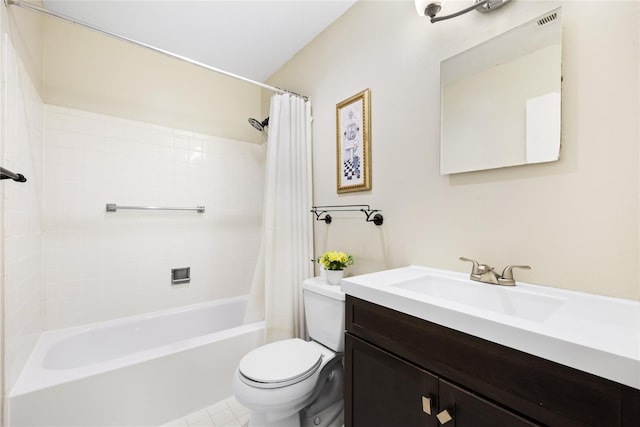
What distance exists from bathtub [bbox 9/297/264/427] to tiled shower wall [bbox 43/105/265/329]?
15 centimetres

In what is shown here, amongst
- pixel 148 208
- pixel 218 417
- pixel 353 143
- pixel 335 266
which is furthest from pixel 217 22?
pixel 218 417

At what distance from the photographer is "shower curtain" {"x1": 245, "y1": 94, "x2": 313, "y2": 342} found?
5.85 ft

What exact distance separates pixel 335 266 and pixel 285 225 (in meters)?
0.49

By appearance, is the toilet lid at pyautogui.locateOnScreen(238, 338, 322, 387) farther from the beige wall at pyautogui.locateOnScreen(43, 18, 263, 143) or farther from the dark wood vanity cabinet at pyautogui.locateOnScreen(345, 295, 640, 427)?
the beige wall at pyautogui.locateOnScreen(43, 18, 263, 143)

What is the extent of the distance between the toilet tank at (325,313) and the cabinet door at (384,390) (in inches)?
10.8

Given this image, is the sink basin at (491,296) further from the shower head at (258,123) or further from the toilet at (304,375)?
the shower head at (258,123)

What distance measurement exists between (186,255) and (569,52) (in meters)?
2.52

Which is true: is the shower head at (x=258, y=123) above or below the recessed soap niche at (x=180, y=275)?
above

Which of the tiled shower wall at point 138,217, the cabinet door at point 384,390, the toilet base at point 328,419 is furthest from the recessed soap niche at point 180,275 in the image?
the cabinet door at point 384,390

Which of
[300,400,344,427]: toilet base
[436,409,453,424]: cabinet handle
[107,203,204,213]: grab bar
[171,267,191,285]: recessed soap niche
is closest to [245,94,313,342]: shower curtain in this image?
[300,400,344,427]: toilet base

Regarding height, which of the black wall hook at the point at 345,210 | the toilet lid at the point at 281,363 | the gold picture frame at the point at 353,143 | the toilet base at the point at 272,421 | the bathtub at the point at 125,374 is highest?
the gold picture frame at the point at 353,143

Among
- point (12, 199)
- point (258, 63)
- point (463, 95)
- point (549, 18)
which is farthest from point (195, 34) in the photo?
point (549, 18)

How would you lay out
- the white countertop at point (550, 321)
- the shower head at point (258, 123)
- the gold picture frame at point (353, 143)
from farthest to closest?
the shower head at point (258, 123)
the gold picture frame at point (353, 143)
the white countertop at point (550, 321)

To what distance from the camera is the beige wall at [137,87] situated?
5.91 feet
